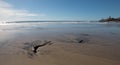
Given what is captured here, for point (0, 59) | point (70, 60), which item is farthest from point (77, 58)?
point (0, 59)

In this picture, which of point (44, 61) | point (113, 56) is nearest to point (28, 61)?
point (44, 61)

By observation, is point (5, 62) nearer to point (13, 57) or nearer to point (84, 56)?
point (13, 57)

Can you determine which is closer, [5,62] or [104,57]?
[5,62]

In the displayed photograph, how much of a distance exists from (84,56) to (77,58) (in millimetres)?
361

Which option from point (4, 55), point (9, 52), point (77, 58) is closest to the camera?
point (77, 58)

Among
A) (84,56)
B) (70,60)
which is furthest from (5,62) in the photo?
(84,56)

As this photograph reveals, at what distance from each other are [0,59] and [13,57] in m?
0.43

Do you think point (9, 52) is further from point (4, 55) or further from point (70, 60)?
point (70, 60)

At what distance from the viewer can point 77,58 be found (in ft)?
16.5

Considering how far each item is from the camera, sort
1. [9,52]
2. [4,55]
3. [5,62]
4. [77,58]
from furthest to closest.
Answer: [9,52] → [4,55] → [77,58] → [5,62]

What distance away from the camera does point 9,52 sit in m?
5.85

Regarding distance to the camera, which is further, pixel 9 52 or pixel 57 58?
pixel 9 52

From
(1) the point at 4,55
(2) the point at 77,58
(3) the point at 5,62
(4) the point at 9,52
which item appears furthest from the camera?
(4) the point at 9,52

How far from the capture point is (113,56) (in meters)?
5.19
